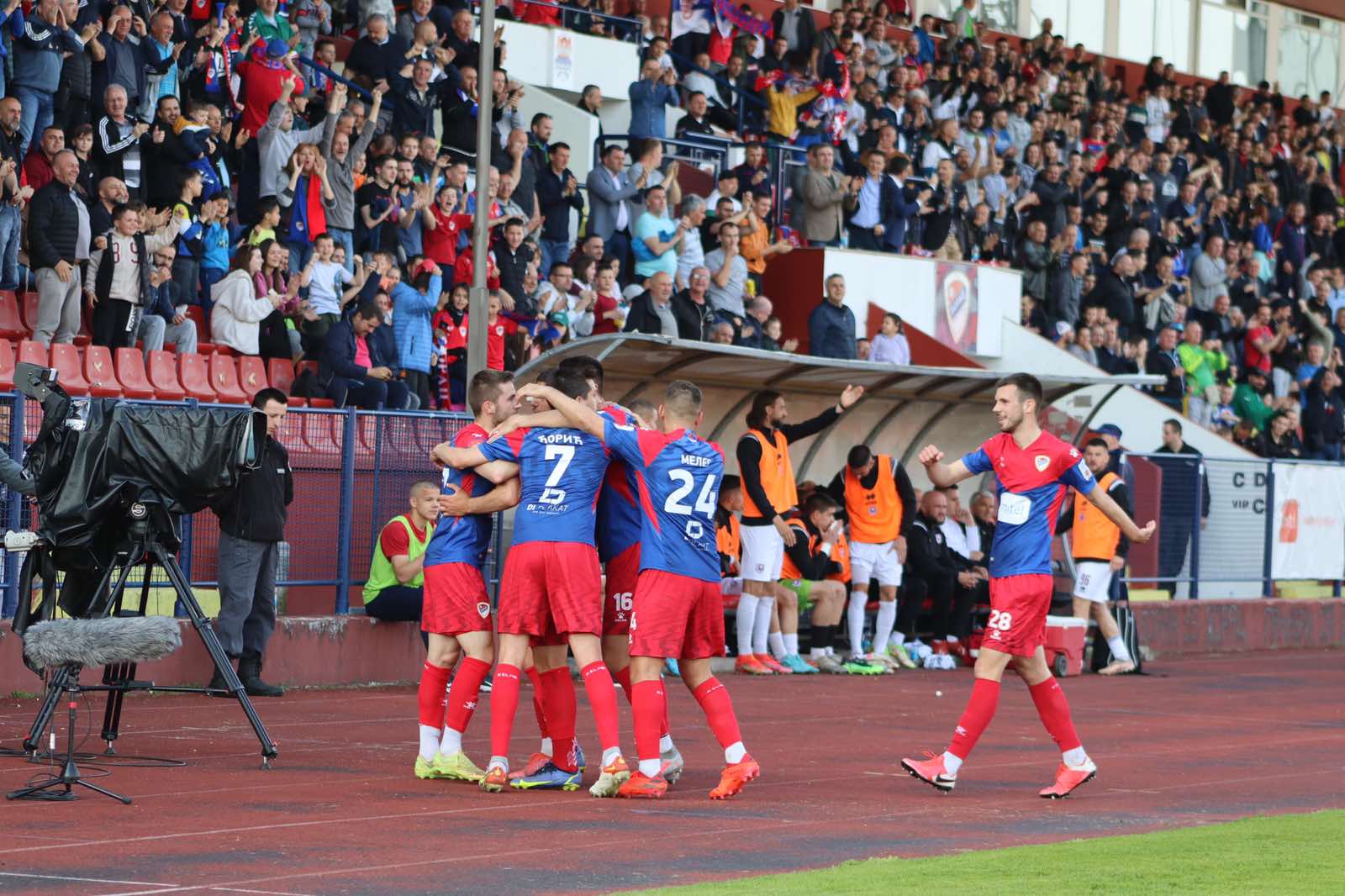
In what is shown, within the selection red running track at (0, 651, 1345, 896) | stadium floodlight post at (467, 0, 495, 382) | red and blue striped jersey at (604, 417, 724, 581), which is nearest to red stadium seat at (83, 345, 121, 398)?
stadium floodlight post at (467, 0, 495, 382)

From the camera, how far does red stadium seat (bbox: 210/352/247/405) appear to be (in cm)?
1853

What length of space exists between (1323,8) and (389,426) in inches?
1335

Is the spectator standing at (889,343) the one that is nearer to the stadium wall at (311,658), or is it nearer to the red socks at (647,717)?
the stadium wall at (311,658)

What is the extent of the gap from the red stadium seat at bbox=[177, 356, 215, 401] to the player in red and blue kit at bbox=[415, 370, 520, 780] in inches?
303

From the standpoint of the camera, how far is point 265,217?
1964 cm

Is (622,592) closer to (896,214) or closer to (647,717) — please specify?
(647,717)

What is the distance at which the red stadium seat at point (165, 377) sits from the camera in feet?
59.5

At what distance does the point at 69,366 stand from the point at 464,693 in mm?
8028

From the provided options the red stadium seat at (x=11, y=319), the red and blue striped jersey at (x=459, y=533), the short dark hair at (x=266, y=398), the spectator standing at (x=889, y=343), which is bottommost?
→ the red and blue striped jersey at (x=459, y=533)

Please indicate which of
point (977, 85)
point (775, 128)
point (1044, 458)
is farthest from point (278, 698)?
point (977, 85)

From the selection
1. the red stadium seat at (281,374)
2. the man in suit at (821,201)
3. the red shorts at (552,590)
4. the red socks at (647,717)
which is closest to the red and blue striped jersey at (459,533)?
the red shorts at (552,590)

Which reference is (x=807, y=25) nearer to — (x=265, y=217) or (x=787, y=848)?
(x=265, y=217)

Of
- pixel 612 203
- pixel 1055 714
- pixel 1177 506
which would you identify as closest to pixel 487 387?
pixel 1055 714

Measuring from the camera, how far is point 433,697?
11.2 metres
